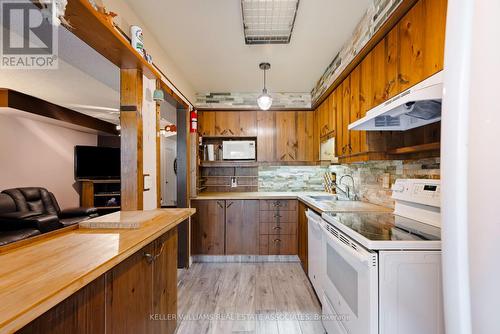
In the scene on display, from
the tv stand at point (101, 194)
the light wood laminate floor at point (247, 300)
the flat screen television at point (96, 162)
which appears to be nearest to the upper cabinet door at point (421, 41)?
the light wood laminate floor at point (247, 300)

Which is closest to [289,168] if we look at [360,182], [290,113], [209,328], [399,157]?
[290,113]

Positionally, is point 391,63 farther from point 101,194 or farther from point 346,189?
point 101,194

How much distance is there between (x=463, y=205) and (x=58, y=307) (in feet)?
3.75

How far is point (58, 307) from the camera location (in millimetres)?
653

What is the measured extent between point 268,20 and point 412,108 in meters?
1.31

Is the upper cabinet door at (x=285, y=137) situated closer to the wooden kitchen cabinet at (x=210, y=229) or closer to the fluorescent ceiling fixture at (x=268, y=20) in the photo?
the wooden kitchen cabinet at (x=210, y=229)

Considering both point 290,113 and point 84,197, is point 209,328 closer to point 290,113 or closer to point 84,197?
point 290,113

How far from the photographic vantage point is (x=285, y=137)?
356cm

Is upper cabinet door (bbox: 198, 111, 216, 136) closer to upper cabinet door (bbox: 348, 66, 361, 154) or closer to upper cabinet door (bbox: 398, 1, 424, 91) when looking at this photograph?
upper cabinet door (bbox: 348, 66, 361, 154)

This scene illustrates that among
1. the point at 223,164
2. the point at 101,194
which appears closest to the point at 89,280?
the point at 223,164

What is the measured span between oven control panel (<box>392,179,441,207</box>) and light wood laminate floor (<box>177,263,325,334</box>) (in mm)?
1237

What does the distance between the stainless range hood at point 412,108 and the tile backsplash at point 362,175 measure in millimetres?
301

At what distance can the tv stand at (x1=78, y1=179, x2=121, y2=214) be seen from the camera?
4824 mm

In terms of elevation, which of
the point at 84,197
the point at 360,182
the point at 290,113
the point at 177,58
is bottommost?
the point at 84,197
